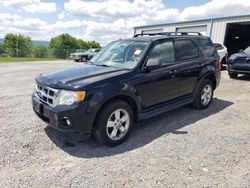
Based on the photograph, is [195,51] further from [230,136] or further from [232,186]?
[232,186]

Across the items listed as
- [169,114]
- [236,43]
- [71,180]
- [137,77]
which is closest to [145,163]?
[71,180]

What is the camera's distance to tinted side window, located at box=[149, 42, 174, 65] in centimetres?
446

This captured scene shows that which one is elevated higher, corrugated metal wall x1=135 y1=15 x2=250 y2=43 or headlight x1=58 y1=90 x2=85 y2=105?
corrugated metal wall x1=135 y1=15 x2=250 y2=43

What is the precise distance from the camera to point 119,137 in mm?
3926

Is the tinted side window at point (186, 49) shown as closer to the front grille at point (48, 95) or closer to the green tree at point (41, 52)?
the front grille at point (48, 95)

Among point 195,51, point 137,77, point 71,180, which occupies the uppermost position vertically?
point 195,51

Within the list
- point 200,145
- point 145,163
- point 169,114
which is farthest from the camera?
point 169,114

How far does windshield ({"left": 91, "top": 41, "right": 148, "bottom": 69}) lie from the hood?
302mm

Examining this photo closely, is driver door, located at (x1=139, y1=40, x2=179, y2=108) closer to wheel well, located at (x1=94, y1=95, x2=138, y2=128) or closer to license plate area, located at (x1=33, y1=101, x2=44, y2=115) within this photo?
wheel well, located at (x1=94, y1=95, x2=138, y2=128)

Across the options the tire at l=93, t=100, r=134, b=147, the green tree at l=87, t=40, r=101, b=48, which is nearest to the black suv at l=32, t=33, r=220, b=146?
the tire at l=93, t=100, r=134, b=147

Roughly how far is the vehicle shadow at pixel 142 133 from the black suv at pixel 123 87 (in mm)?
182

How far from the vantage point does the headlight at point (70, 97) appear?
3383mm

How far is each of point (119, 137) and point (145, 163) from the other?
0.74 m

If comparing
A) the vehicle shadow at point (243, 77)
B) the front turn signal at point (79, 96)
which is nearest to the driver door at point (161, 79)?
the front turn signal at point (79, 96)
